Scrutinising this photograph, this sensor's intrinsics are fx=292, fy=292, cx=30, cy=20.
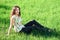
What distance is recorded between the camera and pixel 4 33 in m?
11.0

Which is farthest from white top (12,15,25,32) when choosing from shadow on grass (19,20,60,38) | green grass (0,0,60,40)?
shadow on grass (19,20,60,38)

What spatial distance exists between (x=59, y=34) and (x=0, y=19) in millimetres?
3276

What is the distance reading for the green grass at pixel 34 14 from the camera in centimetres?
1071

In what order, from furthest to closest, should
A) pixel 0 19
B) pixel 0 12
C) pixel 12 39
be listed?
pixel 0 12
pixel 0 19
pixel 12 39

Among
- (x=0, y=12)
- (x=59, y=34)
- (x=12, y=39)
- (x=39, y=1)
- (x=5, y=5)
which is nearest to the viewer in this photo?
(x=12, y=39)

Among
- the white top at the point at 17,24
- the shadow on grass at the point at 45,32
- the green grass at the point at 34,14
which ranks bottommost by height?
the green grass at the point at 34,14

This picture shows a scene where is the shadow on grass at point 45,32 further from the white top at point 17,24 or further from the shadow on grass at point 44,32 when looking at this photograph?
the white top at point 17,24

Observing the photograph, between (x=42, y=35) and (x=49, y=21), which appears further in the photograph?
(x=49, y=21)

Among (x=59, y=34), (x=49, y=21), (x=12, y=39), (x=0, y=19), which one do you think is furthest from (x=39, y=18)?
(x=12, y=39)

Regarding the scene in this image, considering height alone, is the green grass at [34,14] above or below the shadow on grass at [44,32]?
below

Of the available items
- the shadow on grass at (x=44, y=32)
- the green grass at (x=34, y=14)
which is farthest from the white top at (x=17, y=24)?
the shadow on grass at (x=44, y=32)

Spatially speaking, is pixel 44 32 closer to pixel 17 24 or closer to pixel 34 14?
pixel 17 24

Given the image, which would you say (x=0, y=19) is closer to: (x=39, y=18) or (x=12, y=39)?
(x=39, y=18)

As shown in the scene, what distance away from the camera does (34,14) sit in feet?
48.4
